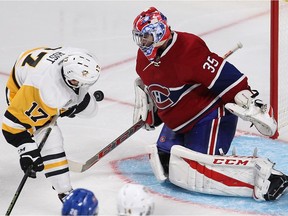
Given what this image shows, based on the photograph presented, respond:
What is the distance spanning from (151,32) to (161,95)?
0.27 metres

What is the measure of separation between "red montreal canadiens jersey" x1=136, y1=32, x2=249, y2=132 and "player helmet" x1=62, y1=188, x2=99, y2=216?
106cm

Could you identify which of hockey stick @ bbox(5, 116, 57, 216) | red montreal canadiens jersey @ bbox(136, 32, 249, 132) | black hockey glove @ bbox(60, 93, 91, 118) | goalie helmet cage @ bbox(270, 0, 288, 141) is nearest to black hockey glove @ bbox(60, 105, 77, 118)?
black hockey glove @ bbox(60, 93, 91, 118)

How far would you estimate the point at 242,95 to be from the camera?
11.5ft

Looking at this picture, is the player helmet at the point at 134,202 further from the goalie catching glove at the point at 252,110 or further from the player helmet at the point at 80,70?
the goalie catching glove at the point at 252,110

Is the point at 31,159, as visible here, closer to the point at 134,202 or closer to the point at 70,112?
the point at 70,112

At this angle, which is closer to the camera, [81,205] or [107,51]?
[81,205]

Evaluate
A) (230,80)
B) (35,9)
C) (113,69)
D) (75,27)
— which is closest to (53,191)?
(230,80)

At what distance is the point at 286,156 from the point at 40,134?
42.2 inches

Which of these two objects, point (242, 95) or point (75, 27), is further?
point (75, 27)

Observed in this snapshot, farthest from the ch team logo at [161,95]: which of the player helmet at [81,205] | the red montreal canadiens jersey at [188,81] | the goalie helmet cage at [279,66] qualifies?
the player helmet at [81,205]

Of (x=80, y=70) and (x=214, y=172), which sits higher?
(x=80, y=70)

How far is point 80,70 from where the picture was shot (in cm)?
334

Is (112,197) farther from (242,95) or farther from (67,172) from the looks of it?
(242,95)

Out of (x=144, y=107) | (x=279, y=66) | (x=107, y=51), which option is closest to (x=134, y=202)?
(x=144, y=107)
